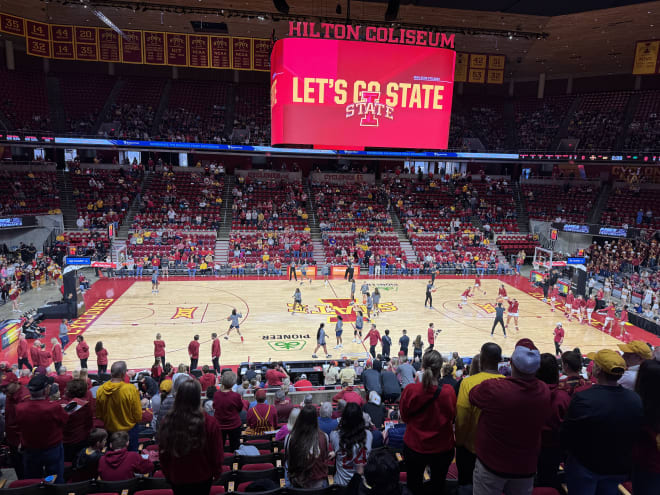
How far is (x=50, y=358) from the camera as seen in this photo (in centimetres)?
1205

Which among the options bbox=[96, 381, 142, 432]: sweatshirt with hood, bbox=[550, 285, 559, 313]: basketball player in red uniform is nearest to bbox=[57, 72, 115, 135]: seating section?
bbox=[550, 285, 559, 313]: basketball player in red uniform

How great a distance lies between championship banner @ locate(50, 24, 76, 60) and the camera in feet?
74.6

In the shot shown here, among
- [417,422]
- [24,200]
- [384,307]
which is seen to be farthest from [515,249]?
[24,200]

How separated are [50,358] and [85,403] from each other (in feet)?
27.6

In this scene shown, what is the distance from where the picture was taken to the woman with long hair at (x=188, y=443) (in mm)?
3391

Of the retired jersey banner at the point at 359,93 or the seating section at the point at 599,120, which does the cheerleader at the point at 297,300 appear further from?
the seating section at the point at 599,120

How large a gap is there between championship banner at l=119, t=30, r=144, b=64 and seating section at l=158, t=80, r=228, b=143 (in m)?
8.47

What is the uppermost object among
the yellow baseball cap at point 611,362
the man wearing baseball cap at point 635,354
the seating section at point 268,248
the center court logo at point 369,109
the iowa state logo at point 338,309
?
the center court logo at point 369,109

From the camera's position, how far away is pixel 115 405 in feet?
17.3

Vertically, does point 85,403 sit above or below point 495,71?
below

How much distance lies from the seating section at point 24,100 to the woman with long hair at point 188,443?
113 ft

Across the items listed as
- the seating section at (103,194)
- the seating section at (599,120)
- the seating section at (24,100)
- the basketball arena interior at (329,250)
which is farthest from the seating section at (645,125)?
the seating section at (24,100)

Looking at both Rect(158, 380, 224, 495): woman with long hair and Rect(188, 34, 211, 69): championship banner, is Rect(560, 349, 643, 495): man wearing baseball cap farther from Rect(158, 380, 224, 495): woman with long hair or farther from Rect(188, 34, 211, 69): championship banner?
Rect(188, 34, 211, 69): championship banner

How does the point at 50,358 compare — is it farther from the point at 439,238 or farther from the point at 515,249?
the point at 515,249
